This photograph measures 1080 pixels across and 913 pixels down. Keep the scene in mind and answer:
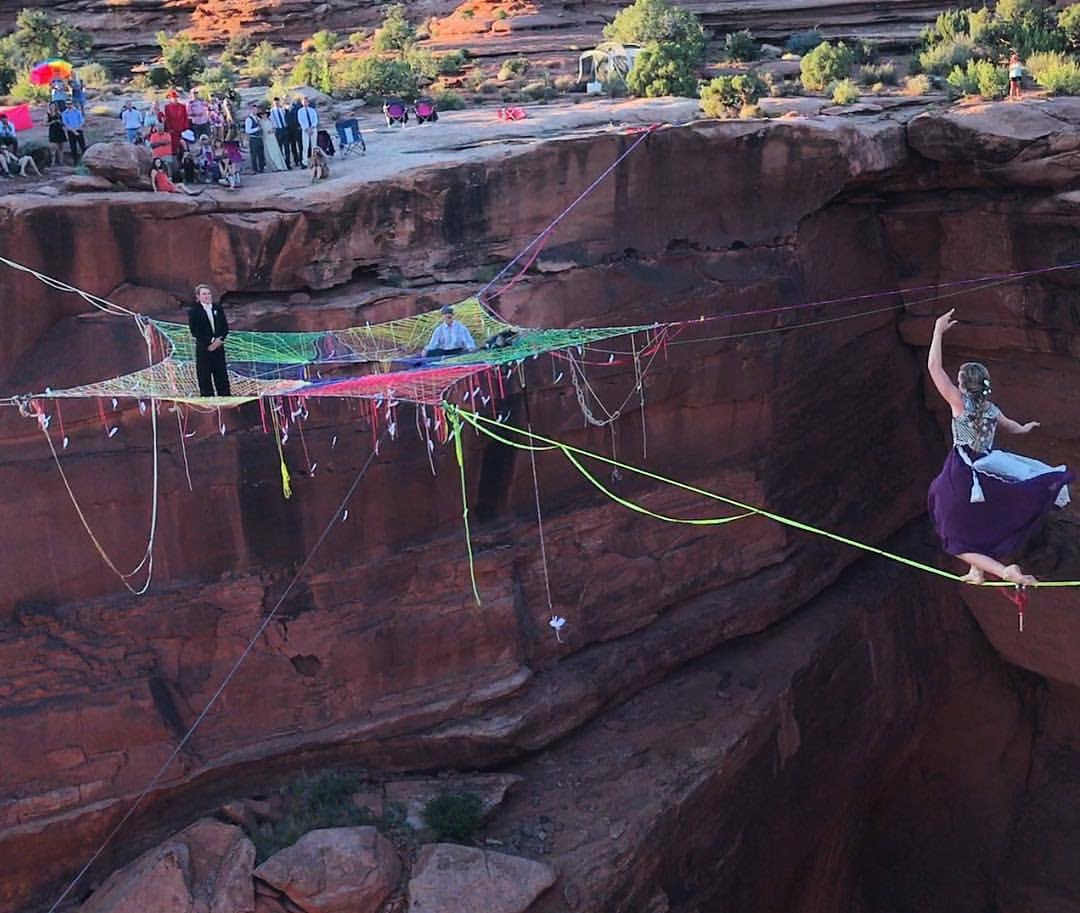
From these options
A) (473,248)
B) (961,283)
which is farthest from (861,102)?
(473,248)

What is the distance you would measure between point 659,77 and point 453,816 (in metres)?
10.9

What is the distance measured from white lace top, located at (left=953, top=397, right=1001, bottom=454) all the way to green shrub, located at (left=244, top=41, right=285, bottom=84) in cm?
1600

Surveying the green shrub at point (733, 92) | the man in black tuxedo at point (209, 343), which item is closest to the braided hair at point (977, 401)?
the man in black tuxedo at point (209, 343)

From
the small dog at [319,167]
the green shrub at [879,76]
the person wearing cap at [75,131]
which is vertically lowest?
the small dog at [319,167]

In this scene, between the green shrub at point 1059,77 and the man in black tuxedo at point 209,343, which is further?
the green shrub at point 1059,77

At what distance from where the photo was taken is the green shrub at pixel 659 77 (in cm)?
1892

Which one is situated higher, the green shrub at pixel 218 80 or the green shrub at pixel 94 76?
the green shrub at pixel 94 76

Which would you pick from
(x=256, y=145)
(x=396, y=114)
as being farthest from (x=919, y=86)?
(x=256, y=145)

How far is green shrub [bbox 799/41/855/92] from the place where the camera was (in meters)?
19.2

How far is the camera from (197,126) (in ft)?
48.0

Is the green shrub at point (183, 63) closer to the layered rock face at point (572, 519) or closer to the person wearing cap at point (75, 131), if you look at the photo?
the person wearing cap at point (75, 131)

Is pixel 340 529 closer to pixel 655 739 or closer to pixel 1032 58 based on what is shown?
pixel 655 739

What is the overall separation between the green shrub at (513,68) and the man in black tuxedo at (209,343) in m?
10.8

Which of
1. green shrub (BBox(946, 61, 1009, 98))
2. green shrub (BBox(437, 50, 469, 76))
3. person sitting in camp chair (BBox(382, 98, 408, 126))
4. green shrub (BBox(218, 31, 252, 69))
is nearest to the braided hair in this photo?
green shrub (BBox(946, 61, 1009, 98))
